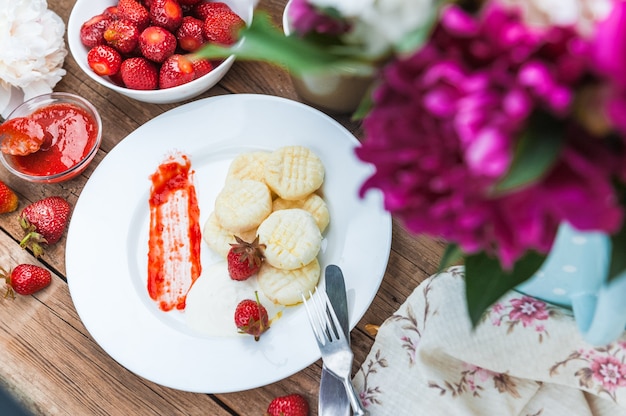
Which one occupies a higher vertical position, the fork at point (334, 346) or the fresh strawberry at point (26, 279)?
the fork at point (334, 346)

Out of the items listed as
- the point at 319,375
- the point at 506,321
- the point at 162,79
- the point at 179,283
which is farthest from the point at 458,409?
the point at 162,79

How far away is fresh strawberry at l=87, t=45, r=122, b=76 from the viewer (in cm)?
114

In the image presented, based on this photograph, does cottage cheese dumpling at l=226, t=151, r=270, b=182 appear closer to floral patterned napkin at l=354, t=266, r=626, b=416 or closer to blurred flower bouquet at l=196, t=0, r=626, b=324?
floral patterned napkin at l=354, t=266, r=626, b=416

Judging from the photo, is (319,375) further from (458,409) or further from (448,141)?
(448,141)

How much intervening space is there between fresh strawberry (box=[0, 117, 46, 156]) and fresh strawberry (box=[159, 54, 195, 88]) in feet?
0.83

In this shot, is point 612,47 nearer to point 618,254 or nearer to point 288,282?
point 618,254

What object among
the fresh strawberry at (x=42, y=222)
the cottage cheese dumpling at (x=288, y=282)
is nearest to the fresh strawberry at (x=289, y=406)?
the cottage cheese dumpling at (x=288, y=282)

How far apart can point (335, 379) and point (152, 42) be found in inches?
24.8

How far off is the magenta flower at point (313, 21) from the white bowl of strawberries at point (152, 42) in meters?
0.64

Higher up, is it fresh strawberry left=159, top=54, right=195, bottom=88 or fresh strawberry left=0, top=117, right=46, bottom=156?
fresh strawberry left=159, top=54, right=195, bottom=88

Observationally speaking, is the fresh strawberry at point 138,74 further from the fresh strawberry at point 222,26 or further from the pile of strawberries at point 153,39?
the fresh strawberry at point 222,26

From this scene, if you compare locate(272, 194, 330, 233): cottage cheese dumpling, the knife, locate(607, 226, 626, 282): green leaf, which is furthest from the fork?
locate(607, 226, 626, 282): green leaf

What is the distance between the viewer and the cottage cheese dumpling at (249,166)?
1.12m

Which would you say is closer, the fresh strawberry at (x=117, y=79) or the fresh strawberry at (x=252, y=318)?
the fresh strawberry at (x=252, y=318)
